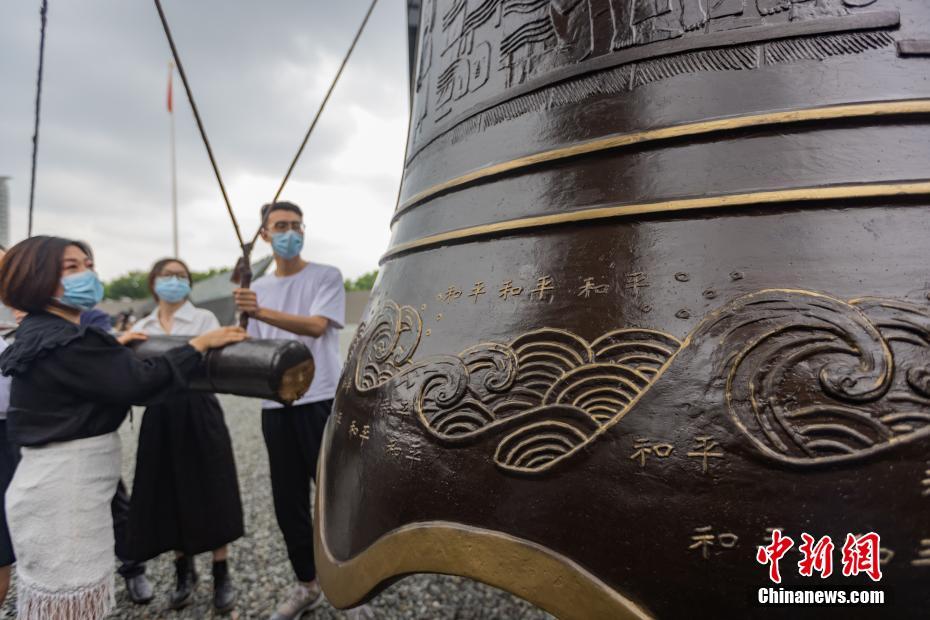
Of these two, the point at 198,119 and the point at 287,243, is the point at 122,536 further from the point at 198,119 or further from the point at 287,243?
the point at 198,119

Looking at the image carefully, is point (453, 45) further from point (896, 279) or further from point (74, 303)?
point (74, 303)

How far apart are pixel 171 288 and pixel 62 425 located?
1.09 metres

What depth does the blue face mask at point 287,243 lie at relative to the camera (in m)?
2.49

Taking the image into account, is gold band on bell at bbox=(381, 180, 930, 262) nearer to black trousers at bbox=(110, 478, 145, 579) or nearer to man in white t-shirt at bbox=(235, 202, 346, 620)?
A: man in white t-shirt at bbox=(235, 202, 346, 620)

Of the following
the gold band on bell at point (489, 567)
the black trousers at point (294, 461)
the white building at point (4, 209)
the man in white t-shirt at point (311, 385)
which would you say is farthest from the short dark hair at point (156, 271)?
the white building at point (4, 209)

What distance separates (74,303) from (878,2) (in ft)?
8.27

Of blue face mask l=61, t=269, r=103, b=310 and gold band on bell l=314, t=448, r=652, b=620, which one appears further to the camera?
blue face mask l=61, t=269, r=103, b=310

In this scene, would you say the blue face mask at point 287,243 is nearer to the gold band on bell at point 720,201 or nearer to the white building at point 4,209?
the gold band on bell at point 720,201

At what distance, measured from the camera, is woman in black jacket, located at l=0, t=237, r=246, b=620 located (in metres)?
1.91

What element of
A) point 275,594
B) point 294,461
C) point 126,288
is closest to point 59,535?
point 294,461

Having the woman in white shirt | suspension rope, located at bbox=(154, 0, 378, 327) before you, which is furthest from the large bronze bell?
the woman in white shirt

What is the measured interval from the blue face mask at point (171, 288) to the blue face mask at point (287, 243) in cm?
76

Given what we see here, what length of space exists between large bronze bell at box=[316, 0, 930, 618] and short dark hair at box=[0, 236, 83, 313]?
5.25 feet

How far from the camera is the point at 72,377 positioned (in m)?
1.94
